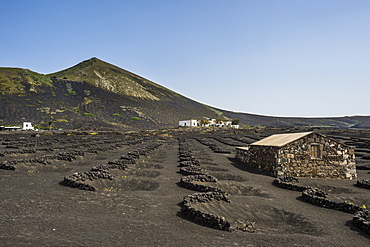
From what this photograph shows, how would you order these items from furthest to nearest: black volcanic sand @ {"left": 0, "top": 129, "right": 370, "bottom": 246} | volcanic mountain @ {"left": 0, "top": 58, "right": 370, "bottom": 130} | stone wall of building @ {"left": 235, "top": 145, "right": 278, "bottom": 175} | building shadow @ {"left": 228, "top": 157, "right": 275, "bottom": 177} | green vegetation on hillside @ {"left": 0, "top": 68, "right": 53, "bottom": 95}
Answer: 1. green vegetation on hillside @ {"left": 0, "top": 68, "right": 53, "bottom": 95}
2. volcanic mountain @ {"left": 0, "top": 58, "right": 370, "bottom": 130}
3. building shadow @ {"left": 228, "top": 157, "right": 275, "bottom": 177}
4. stone wall of building @ {"left": 235, "top": 145, "right": 278, "bottom": 175}
5. black volcanic sand @ {"left": 0, "top": 129, "right": 370, "bottom": 246}

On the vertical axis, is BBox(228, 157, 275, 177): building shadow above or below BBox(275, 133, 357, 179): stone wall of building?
below

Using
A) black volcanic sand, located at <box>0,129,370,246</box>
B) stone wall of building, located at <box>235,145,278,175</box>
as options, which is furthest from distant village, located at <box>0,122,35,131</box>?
stone wall of building, located at <box>235,145,278,175</box>

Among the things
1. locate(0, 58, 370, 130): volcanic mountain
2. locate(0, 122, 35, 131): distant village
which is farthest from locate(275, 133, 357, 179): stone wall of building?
locate(0, 58, 370, 130): volcanic mountain

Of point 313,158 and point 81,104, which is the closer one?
point 313,158

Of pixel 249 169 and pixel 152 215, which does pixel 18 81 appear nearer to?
pixel 249 169

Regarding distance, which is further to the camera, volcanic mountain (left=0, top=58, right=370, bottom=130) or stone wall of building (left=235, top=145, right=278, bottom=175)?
volcanic mountain (left=0, top=58, right=370, bottom=130)

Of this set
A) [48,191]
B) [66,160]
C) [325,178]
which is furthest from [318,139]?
[66,160]

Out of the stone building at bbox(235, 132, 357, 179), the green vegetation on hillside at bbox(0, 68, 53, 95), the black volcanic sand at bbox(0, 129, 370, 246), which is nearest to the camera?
the black volcanic sand at bbox(0, 129, 370, 246)

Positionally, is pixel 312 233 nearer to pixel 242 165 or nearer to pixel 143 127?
pixel 242 165

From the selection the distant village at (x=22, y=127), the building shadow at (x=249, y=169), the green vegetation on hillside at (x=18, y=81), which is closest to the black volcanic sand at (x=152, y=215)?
the building shadow at (x=249, y=169)

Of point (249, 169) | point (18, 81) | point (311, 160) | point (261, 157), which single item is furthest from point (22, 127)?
point (311, 160)

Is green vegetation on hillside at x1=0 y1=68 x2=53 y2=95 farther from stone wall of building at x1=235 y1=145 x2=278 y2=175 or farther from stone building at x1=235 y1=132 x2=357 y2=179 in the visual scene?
stone building at x1=235 y1=132 x2=357 y2=179

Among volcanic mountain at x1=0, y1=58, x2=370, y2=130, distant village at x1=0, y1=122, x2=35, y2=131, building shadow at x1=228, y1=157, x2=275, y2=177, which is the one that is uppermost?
volcanic mountain at x1=0, y1=58, x2=370, y2=130

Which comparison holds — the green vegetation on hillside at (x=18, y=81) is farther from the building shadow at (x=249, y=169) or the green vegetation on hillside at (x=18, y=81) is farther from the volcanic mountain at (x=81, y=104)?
the building shadow at (x=249, y=169)
